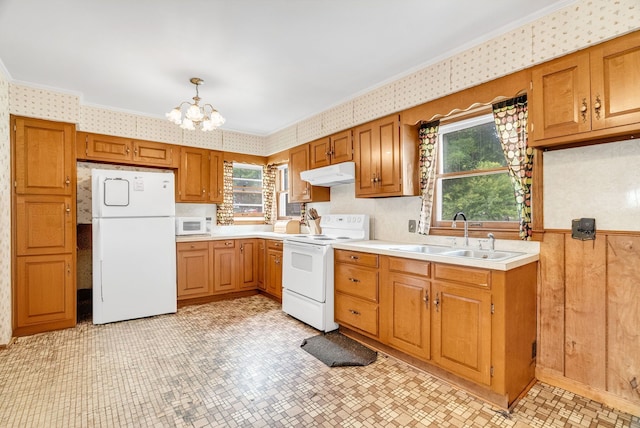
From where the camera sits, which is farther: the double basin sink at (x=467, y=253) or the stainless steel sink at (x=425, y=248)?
the stainless steel sink at (x=425, y=248)

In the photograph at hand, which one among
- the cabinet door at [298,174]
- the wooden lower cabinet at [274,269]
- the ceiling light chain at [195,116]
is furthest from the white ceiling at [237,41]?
the wooden lower cabinet at [274,269]

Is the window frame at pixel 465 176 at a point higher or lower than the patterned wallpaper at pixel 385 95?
lower

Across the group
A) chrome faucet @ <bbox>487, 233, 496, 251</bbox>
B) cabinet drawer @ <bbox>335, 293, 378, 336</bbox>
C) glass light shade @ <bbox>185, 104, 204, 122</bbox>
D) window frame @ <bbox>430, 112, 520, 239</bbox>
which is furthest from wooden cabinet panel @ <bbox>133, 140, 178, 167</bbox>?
chrome faucet @ <bbox>487, 233, 496, 251</bbox>

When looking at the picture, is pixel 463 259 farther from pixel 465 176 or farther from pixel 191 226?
pixel 191 226

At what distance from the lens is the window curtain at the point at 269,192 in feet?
17.2

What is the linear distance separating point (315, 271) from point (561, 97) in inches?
94.2

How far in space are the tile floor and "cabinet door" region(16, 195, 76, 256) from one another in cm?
89

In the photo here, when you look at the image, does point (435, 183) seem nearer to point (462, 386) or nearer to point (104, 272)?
point (462, 386)

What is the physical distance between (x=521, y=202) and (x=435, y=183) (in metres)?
0.84

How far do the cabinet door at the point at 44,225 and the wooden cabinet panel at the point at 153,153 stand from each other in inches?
39.6

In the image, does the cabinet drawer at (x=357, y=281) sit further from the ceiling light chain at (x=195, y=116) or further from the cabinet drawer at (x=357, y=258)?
the ceiling light chain at (x=195, y=116)

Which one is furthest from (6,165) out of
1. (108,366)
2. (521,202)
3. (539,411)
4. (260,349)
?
(539,411)

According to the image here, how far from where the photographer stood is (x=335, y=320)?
3.17 meters

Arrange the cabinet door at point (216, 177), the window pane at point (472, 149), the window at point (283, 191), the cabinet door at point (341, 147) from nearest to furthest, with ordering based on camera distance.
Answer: the window pane at point (472, 149) → the cabinet door at point (341, 147) → the cabinet door at point (216, 177) → the window at point (283, 191)
